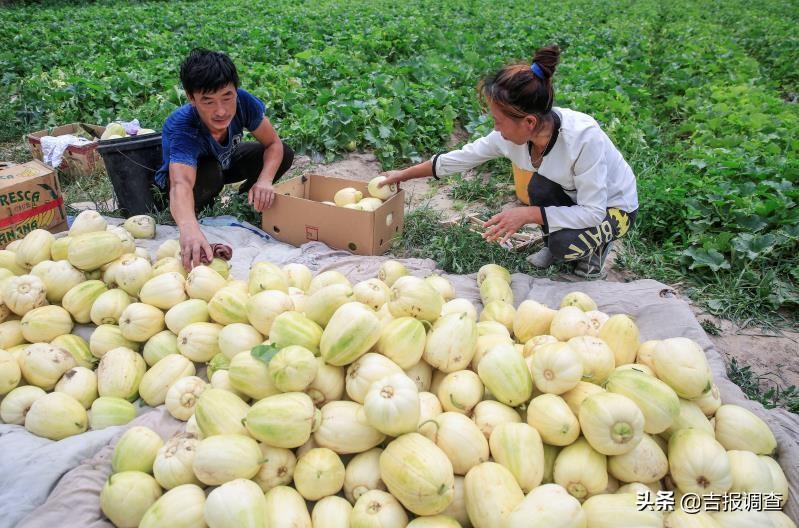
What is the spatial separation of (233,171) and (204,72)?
4.85ft

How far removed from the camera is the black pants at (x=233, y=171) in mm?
4344

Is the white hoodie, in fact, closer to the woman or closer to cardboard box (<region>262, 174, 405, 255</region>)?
the woman

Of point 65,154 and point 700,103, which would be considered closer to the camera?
point 65,154

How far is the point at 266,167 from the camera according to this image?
4.40m

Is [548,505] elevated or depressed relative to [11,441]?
elevated

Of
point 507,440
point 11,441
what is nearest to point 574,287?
point 507,440

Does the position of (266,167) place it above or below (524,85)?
below

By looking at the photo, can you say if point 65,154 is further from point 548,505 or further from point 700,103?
point 700,103

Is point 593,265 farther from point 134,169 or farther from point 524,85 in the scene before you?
point 134,169

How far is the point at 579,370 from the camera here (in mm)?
1966

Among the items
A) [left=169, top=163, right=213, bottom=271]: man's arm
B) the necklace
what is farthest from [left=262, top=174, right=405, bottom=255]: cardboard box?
the necklace

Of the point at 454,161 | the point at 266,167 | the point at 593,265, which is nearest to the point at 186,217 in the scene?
the point at 266,167

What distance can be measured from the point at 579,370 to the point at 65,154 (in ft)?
18.8

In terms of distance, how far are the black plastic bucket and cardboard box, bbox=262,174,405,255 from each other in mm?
1064
